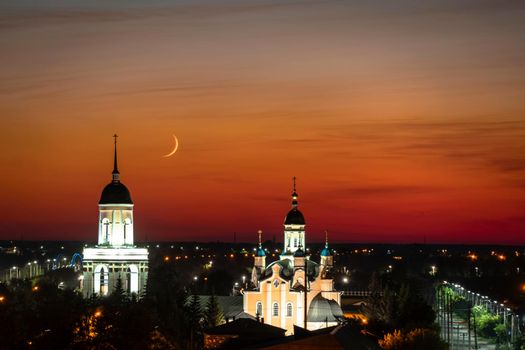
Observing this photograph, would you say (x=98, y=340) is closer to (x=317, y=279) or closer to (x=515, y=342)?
(x=515, y=342)

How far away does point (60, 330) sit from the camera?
2283 inches

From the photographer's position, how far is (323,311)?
113 m

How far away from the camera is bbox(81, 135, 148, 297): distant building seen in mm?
114000

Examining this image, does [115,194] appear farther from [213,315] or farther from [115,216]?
[213,315]

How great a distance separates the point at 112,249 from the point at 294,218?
19.3m

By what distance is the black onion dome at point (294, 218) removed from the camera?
125 metres

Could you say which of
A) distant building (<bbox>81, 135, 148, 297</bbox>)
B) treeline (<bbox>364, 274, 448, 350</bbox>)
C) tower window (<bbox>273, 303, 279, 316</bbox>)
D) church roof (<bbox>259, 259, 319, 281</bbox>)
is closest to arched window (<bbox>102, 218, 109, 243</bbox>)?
distant building (<bbox>81, 135, 148, 297</bbox>)

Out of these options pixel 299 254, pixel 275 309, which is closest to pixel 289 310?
pixel 275 309

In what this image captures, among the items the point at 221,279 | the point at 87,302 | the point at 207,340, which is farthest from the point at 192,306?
the point at 221,279

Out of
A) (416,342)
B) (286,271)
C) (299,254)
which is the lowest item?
(416,342)

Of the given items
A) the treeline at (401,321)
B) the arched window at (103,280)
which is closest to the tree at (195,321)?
the arched window at (103,280)

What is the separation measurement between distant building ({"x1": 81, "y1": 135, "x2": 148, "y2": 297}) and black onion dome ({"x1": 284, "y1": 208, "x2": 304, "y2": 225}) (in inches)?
612

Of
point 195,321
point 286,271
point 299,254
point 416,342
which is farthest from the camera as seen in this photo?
point 286,271

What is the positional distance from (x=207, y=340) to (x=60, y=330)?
21.6m
